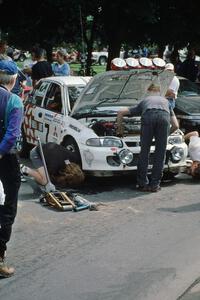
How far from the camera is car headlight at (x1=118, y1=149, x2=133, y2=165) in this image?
28.6 feet

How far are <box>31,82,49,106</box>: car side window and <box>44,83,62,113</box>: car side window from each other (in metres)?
0.18

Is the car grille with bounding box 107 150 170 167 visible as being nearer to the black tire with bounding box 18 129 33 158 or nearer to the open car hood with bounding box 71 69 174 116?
the open car hood with bounding box 71 69 174 116

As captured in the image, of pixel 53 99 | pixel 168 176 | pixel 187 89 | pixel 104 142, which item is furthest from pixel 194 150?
pixel 187 89

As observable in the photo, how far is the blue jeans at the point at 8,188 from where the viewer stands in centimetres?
508

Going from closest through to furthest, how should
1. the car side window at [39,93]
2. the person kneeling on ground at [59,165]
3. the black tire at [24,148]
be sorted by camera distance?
the person kneeling on ground at [59,165], the car side window at [39,93], the black tire at [24,148]

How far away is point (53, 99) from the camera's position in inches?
411

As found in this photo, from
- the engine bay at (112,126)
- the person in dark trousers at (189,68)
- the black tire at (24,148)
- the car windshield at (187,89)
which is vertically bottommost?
the black tire at (24,148)

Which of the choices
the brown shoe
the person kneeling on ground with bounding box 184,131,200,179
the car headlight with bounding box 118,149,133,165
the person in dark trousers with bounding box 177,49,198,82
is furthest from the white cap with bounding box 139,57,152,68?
the person in dark trousers with bounding box 177,49,198,82

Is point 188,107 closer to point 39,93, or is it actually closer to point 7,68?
point 39,93

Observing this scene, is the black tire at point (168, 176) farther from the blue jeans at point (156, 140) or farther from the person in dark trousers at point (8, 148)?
the person in dark trousers at point (8, 148)

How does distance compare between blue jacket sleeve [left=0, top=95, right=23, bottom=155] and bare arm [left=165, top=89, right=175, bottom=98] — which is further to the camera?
bare arm [left=165, top=89, right=175, bottom=98]

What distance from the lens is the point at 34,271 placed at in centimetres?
538

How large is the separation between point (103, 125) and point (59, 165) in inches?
38.5

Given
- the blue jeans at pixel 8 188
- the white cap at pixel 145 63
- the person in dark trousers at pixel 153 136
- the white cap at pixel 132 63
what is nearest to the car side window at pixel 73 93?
the white cap at pixel 132 63
